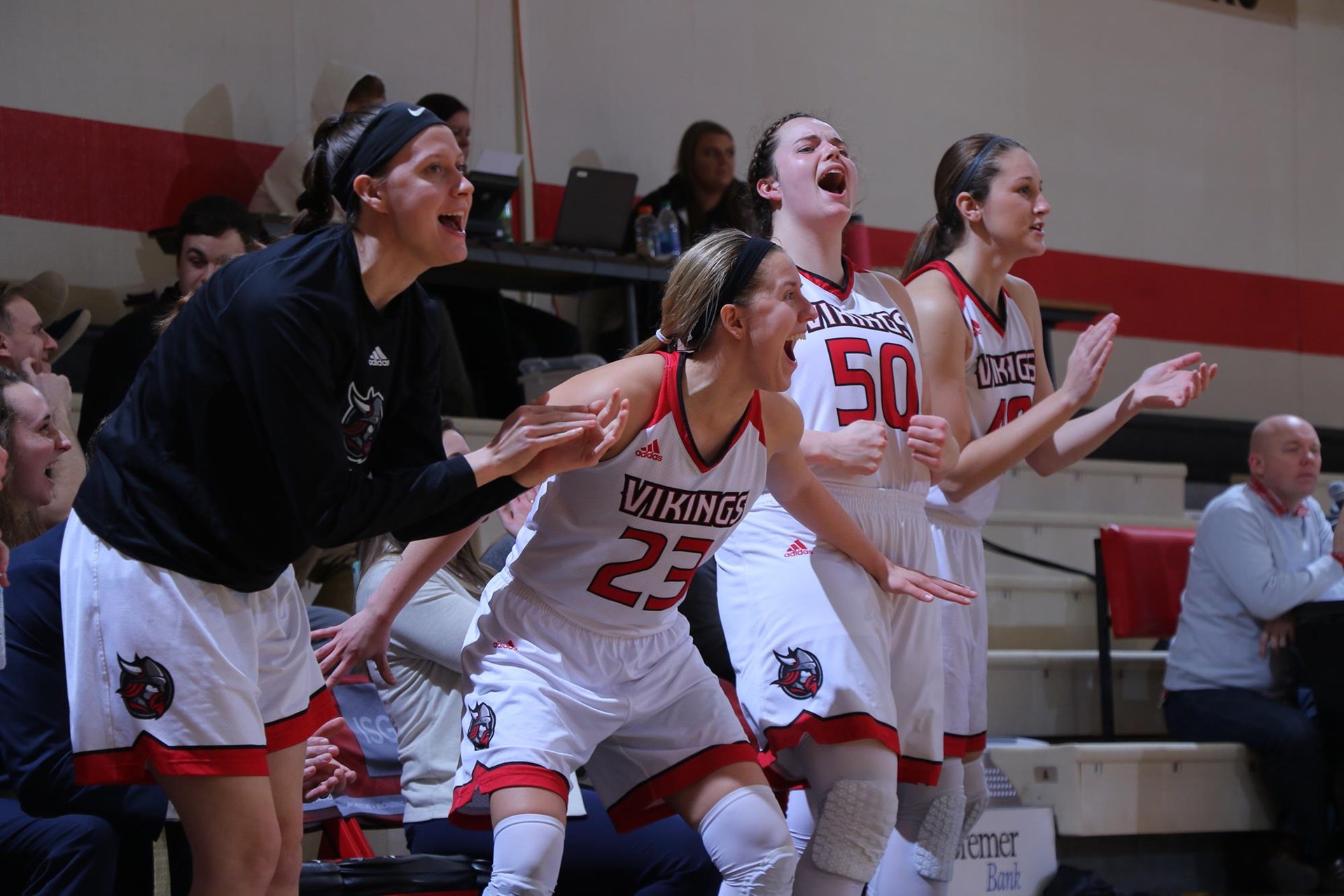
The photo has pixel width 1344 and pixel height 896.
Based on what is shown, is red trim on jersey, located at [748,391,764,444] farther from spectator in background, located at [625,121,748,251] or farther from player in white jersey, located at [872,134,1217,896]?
spectator in background, located at [625,121,748,251]

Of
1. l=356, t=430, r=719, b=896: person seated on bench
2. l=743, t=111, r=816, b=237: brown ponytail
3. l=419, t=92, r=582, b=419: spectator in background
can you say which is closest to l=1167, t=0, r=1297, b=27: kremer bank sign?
l=419, t=92, r=582, b=419: spectator in background

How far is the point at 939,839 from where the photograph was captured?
3250 mm

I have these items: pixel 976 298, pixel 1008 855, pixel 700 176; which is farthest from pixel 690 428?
pixel 700 176

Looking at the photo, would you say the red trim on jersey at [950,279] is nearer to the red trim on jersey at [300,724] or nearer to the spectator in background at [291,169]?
the red trim on jersey at [300,724]

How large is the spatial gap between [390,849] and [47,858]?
1.38 m

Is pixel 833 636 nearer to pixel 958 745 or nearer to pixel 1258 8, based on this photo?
pixel 958 745

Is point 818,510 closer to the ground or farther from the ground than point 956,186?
closer to the ground

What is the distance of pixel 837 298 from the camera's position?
3320 mm

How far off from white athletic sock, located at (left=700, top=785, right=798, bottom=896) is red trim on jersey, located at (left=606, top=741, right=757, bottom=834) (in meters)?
0.07

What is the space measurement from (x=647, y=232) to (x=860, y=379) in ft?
12.2

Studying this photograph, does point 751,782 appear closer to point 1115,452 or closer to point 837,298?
point 837,298

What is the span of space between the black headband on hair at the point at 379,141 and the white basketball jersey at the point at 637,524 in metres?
0.69

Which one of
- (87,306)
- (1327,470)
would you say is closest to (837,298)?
(87,306)

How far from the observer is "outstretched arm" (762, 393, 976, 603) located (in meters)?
2.97
